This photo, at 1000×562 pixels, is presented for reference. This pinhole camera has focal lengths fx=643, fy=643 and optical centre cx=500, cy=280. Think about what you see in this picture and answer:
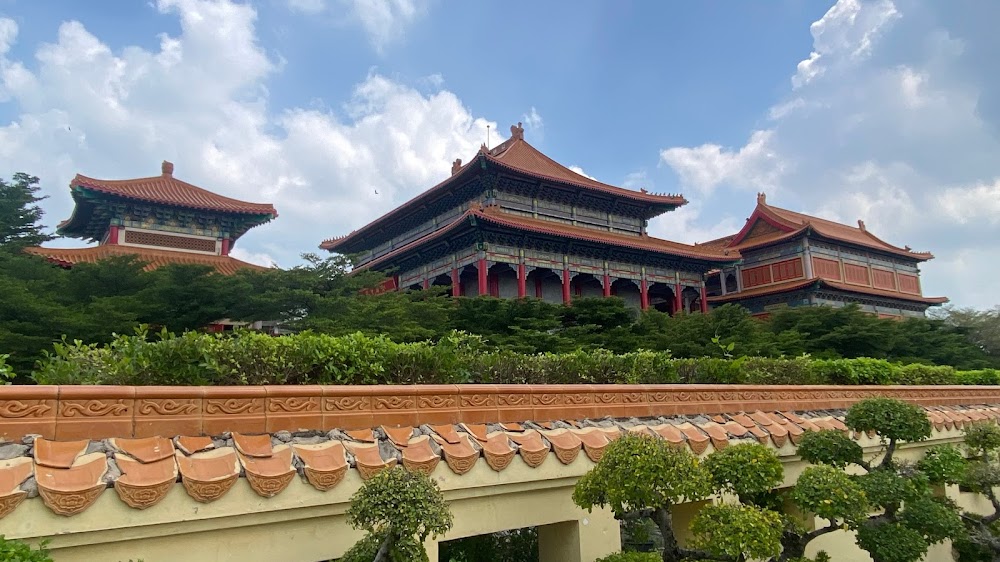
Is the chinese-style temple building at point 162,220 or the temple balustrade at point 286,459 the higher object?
the chinese-style temple building at point 162,220

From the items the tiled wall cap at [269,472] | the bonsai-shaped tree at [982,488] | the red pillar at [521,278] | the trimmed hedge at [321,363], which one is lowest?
the bonsai-shaped tree at [982,488]

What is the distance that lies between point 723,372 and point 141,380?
4.87 metres

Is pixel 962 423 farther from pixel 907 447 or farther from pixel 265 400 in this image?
pixel 265 400

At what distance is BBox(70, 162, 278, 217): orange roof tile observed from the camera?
63.0 ft

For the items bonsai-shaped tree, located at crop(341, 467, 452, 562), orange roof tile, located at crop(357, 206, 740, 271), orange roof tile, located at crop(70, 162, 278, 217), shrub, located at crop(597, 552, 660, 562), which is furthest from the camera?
orange roof tile, located at crop(357, 206, 740, 271)

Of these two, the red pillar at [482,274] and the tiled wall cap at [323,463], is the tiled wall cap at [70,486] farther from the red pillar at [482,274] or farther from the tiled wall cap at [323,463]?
the red pillar at [482,274]

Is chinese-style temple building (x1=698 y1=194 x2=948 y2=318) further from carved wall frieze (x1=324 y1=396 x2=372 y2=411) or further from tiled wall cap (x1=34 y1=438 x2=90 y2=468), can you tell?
tiled wall cap (x1=34 y1=438 x2=90 y2=468)

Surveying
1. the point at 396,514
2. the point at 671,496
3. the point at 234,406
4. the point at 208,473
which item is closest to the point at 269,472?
the point at 208,473

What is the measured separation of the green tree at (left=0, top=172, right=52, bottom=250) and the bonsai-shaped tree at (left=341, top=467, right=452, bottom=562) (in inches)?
Result: 785

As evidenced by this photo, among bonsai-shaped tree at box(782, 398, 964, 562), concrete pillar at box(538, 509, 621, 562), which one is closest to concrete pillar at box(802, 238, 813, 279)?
bonsai-shaped tree at box(782, 398, 964, 562)

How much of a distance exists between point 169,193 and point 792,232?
27.0 metres

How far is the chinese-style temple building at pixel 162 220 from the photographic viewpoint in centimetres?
1939

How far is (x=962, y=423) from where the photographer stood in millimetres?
6992

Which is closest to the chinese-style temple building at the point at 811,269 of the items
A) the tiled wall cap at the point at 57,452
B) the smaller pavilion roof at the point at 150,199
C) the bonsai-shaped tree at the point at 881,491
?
the smaller pavilion roof at the point at 150,199
